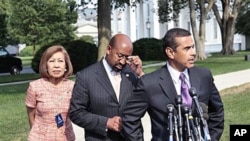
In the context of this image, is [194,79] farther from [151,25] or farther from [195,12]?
[151,25]

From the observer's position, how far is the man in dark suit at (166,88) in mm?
3383

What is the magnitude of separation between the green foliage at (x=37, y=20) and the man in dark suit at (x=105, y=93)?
60.2 m

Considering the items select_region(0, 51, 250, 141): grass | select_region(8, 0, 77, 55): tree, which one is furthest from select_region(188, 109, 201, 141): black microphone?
select_region(8, 0, 77, 55): tree

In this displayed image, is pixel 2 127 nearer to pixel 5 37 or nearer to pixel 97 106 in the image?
pixel 97 106

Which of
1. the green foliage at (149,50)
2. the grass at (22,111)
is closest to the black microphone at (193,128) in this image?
the grass at (22,111)

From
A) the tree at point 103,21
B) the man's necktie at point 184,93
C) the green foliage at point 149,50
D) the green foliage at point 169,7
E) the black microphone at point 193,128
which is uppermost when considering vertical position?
the green foliage at point 169,7

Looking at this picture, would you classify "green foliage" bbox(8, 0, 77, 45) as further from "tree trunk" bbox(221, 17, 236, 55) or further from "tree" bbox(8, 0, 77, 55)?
"tree trunk" bbox(221, 17, 236, 55)

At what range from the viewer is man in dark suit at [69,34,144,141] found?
4000mm

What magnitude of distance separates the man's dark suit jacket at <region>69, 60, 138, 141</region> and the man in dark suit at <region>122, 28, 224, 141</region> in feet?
1.58

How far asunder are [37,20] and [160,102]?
63580 millimetres

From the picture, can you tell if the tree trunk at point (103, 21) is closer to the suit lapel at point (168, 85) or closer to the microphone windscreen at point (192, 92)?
the suit lapel at point (168, 85)

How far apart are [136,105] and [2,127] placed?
7288 millimetres

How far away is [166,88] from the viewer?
3.39 metres

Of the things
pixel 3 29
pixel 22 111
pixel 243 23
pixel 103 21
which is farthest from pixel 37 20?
pixel 22 111
